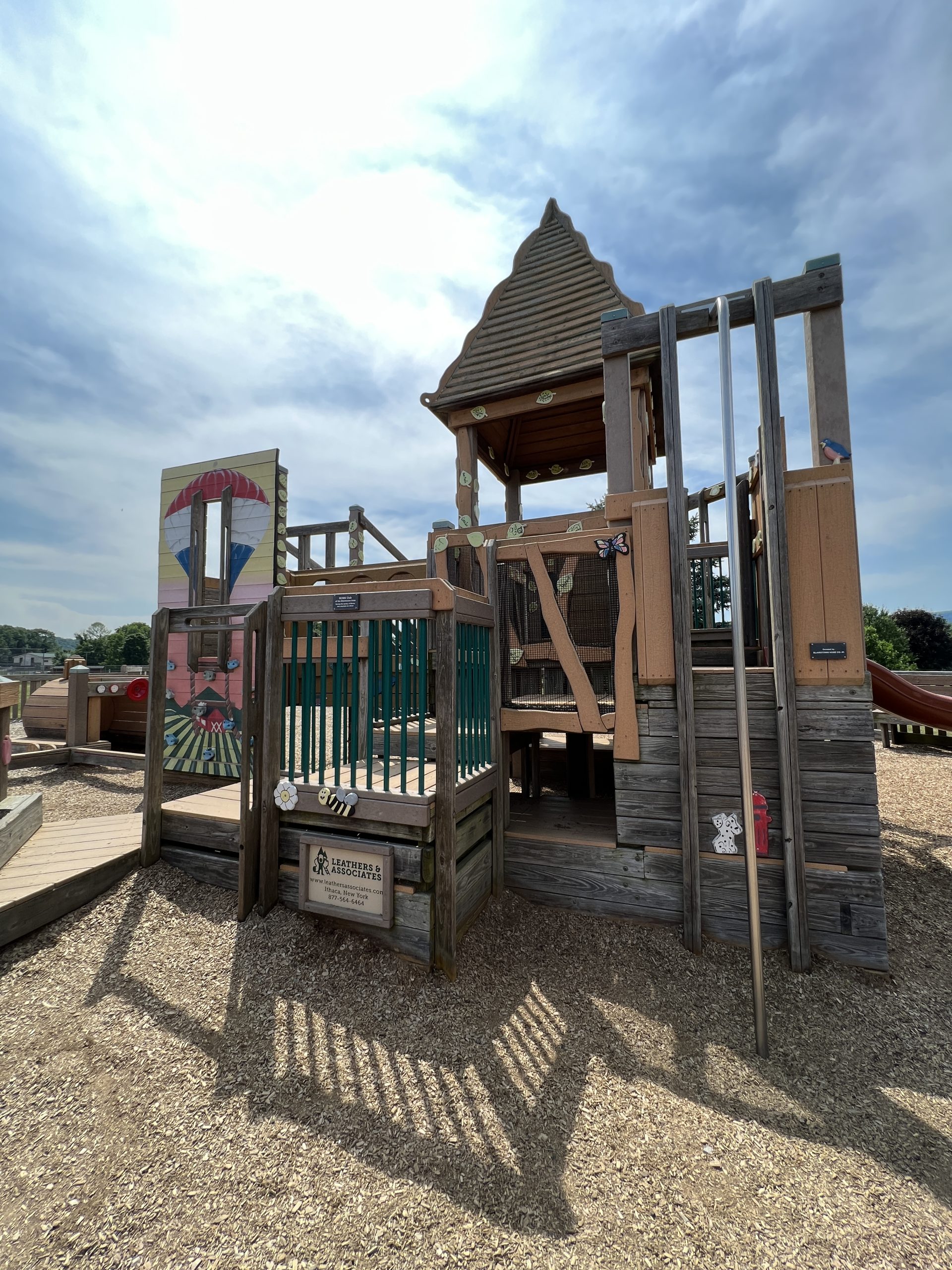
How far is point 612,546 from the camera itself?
4.54 m

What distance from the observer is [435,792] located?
3820mm

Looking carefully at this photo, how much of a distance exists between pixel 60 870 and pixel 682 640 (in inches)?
215

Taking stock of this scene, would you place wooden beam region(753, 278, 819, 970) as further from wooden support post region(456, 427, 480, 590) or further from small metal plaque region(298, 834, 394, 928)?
wooden support post region(456, 427, 480, 590)

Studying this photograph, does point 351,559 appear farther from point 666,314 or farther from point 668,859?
point 668,859

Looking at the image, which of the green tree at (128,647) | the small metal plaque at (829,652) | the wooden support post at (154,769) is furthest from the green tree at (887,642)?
the green tree at (128,647)

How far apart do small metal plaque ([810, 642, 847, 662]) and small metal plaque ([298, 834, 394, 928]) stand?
3.53 m

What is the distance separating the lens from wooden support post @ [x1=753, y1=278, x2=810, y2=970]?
397 centimetres

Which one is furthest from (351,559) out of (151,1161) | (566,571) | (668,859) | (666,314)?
(151,1161)

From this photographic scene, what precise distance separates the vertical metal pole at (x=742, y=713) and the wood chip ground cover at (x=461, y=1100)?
396mm

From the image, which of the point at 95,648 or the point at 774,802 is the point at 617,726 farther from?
the point at 95,648

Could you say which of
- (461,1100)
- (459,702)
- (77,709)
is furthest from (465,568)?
(77,709)

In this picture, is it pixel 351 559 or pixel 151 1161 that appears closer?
pixel 151 1161

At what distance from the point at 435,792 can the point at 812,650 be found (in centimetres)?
308

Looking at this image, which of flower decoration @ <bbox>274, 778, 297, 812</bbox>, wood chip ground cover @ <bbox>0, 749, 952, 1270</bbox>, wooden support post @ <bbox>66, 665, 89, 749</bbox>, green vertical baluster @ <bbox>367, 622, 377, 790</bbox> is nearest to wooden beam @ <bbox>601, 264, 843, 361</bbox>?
green vertical baluster @ <bbox>367, 622, 377, 790</bbox>
